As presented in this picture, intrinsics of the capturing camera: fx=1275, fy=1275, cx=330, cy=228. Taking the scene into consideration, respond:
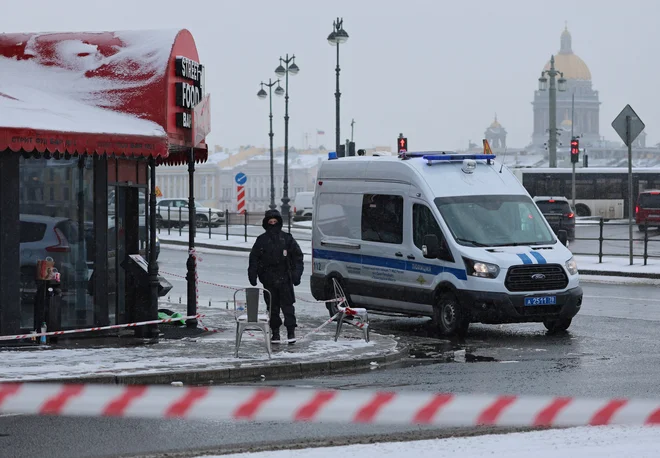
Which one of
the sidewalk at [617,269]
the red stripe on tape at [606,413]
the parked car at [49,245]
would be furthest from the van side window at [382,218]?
the sidewalk at [617,269]

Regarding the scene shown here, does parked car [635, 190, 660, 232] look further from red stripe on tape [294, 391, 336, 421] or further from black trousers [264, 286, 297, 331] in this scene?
red stripe on tape [294, 391, 336, 421]

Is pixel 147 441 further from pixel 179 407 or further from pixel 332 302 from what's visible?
pixel 332 302

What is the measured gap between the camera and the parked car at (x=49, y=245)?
14.9 metres

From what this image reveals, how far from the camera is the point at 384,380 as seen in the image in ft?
40.0

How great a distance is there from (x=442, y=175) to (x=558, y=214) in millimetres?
29034

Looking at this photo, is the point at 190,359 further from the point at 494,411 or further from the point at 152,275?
the point at 494,411

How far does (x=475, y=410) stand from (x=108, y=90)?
8.54m

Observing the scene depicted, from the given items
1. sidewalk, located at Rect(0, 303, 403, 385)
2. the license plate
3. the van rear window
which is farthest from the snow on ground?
the van rear window

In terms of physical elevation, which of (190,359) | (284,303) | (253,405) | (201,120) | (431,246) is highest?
(201,120)

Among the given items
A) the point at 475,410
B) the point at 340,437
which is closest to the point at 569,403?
the point at 475,410

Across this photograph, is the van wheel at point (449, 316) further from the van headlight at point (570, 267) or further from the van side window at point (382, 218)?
the van headlight at point (570, 267)

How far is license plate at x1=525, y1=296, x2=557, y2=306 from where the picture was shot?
1581 cm

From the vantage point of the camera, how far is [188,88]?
53.0ft

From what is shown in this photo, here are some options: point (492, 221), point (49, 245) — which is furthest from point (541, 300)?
point (49, 245)
